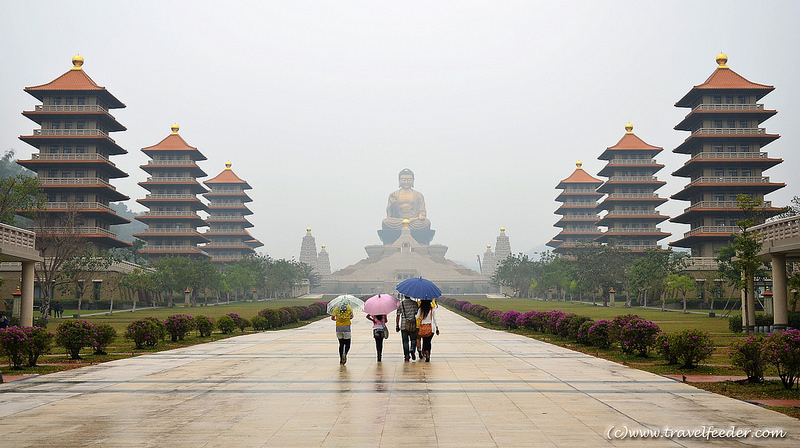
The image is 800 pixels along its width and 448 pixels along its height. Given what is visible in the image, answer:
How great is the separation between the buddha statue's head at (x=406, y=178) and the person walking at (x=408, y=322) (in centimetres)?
14354

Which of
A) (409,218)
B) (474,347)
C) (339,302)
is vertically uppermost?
A: (409,218)

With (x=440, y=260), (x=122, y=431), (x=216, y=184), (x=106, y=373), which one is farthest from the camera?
(x=440, y=260)

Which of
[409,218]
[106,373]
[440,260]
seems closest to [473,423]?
[106,373]

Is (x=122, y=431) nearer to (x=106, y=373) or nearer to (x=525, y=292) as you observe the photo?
(x=106, y=373)

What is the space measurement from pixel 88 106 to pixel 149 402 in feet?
227

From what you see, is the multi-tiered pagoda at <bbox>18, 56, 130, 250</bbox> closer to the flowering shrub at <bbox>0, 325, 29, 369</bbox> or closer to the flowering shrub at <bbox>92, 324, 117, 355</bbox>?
the flowering shrub at <bbox>92, 324, 117, 355</bbox>

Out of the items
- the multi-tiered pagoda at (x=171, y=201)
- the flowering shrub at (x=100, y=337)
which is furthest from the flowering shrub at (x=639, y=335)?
the multi-tiered pagoda at (x=171, y=201)

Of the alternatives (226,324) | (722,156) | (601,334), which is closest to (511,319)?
(601,334)

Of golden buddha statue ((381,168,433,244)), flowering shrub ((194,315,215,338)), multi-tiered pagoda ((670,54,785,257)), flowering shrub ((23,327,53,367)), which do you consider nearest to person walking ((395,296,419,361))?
flowering shrub ((23,327,53,367))

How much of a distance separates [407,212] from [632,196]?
243 ft

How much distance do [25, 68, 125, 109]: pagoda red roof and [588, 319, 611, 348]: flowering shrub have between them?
212 ft

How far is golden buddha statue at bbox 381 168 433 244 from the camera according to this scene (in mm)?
158625

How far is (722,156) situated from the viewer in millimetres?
71875

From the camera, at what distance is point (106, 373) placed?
16.3 m
